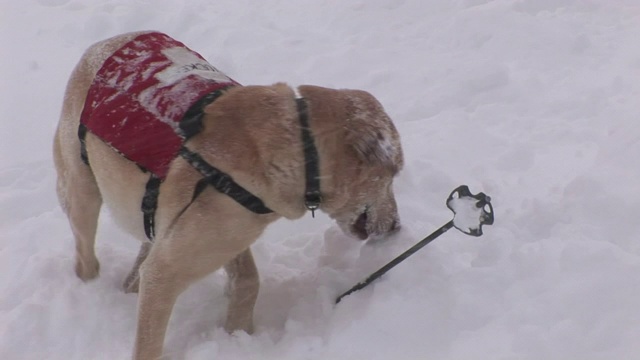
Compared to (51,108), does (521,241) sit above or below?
above

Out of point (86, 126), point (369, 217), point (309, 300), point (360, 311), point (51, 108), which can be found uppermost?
point (86, 126)

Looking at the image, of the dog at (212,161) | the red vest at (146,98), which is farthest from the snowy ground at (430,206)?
the red vest at (146,98)

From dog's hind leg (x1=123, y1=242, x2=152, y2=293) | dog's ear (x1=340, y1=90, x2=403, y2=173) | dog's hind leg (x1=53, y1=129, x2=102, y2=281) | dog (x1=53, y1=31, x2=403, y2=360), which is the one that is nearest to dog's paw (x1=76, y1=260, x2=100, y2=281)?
dog's hind leg (x1=53, y1=129, x2=102, y2=281)

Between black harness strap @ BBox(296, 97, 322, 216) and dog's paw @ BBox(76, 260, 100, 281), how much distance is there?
5.39ft

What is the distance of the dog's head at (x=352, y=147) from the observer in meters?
2.40

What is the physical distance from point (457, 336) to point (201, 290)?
1.56 metres

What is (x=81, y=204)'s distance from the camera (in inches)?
126

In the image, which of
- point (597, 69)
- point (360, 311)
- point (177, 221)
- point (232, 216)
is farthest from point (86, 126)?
point (597, 69)

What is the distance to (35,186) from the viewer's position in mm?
4430

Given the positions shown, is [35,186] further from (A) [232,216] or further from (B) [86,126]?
(A) [232,216]

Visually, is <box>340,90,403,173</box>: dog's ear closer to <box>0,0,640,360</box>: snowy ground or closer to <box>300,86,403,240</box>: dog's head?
<box>300,86,403,240</box>: dog's head

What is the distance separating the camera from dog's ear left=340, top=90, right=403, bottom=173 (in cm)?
239

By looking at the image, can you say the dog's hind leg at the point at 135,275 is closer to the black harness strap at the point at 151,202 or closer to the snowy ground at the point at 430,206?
the snowy ground at the point at 430,206

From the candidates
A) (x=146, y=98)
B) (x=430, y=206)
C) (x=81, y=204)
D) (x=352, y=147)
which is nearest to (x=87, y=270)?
(x=81, y=204)
